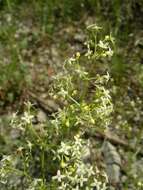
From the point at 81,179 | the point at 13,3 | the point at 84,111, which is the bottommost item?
the point at 81,179

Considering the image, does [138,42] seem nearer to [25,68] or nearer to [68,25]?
[68,25]

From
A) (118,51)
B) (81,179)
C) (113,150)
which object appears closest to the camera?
(81,179)

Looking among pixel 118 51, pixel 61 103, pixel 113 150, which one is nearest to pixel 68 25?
pixel 118 51

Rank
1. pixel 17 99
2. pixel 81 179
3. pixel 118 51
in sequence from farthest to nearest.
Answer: pixel 118 51 → pixel 17 99 → pixel 81 179

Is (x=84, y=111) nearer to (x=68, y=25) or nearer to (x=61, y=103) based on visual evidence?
(x=61, y=103)

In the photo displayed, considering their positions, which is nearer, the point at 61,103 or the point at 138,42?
the point at 61,103

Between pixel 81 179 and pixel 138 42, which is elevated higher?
pixel 138 42

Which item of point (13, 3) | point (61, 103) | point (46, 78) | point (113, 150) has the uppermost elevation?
point (13, 3)

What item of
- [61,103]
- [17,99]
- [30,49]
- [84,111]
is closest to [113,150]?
[61,103]

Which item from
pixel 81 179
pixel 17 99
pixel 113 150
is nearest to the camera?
pixel 81 179
